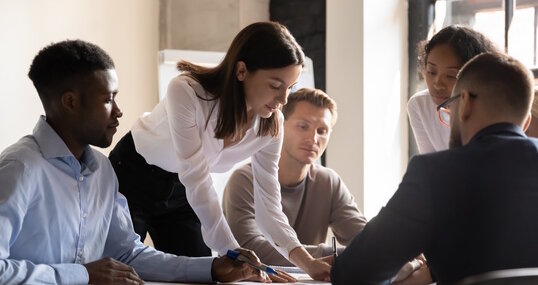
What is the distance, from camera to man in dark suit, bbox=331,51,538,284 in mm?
1424

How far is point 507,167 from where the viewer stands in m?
1.45

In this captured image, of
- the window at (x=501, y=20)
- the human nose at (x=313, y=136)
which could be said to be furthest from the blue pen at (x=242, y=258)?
the window at (x=501, y=20)

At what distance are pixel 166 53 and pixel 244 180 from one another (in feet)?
5.57

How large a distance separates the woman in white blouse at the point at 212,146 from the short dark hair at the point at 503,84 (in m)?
0.77

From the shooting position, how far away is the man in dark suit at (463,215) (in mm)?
1424

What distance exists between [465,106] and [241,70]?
0.95m

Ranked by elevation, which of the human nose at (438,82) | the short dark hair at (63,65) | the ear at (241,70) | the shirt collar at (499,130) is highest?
the short dark hair at (63,65)

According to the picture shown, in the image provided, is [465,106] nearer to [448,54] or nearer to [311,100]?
[448,54]

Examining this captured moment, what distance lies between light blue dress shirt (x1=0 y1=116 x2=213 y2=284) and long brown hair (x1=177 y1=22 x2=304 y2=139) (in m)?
0.43

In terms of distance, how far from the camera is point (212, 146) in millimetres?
2510

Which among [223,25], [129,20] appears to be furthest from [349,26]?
[129,20]

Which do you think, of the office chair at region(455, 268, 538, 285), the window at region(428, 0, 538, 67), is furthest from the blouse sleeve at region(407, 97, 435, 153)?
the office chair at region(455, 268, 538, 285)

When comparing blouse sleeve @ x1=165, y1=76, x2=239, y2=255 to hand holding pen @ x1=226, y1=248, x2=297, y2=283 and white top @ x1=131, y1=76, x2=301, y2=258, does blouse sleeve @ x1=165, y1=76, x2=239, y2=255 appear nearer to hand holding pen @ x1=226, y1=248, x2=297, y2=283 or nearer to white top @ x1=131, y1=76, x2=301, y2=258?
white top @ x1=131, y1=76, x2=301, y2=258

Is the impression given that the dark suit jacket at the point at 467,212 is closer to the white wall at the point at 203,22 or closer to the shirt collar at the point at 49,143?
the shirt collar at the point at 49,143
